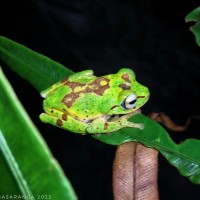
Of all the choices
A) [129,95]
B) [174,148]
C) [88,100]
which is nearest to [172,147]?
[174,148]

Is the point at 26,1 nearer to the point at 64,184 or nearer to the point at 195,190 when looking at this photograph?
the point at 195,190

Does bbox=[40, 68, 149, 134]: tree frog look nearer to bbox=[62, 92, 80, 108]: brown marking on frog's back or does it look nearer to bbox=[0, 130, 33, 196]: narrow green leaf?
bbox=[62, 92, 80, 108]: brown marking on frog's back

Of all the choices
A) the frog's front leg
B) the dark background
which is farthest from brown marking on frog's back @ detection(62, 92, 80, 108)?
the dark background

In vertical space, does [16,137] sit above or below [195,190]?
above

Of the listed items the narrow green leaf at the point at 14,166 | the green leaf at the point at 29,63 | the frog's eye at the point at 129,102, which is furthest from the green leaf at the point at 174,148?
the narrow green leaf at the point at 14,166

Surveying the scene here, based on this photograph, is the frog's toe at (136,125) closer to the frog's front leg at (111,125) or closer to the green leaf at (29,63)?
the frog's front leg at (111,125)

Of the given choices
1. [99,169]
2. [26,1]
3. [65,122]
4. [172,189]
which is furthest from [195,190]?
[26,1]

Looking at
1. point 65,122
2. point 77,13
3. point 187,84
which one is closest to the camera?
point 65,122
